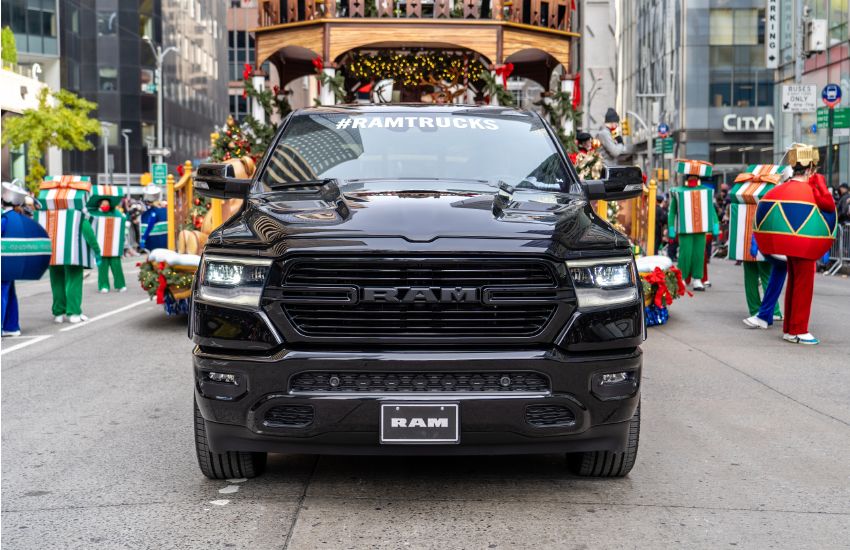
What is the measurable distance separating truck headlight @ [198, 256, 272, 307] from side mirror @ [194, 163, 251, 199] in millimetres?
1138

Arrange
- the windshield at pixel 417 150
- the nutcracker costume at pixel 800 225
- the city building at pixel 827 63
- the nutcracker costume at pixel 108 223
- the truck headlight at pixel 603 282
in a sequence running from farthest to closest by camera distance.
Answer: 1. the city building at pixel 827 63
2. the nutcracker costume at pixel 108 223
3. the nutcracker costume at pixel 800 225
4. the windshield at pixel 417 150
5. the truck headlight at pixel 603 282

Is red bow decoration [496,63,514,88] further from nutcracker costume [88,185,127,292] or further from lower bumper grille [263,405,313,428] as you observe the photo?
lower bumper grille [263,405,313,428]

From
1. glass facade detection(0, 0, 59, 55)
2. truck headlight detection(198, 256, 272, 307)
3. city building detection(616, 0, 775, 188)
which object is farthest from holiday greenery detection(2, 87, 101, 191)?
truck headlight detection(198, 256, 272, 307)

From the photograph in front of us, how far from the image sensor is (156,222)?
20812 millimetres

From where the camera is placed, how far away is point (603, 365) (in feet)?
15.7

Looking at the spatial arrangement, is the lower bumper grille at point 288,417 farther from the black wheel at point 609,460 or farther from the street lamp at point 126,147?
the street lamp at point 126,147

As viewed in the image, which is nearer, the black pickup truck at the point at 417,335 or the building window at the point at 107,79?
the black pickup truck at the point at 417,335

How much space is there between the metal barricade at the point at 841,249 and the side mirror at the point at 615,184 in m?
19.4

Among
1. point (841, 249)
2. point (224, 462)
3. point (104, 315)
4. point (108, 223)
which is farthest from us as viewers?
point (841, 249)

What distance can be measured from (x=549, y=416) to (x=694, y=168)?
11.9m

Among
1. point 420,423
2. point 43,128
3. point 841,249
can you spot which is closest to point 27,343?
point 420,423

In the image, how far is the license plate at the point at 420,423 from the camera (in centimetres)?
462

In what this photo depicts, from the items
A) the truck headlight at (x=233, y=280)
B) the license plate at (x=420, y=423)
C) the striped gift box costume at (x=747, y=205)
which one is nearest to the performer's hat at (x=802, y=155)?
the striped gift box costume at (x=747, y=205)

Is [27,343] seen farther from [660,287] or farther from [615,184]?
Result: [615,184]
